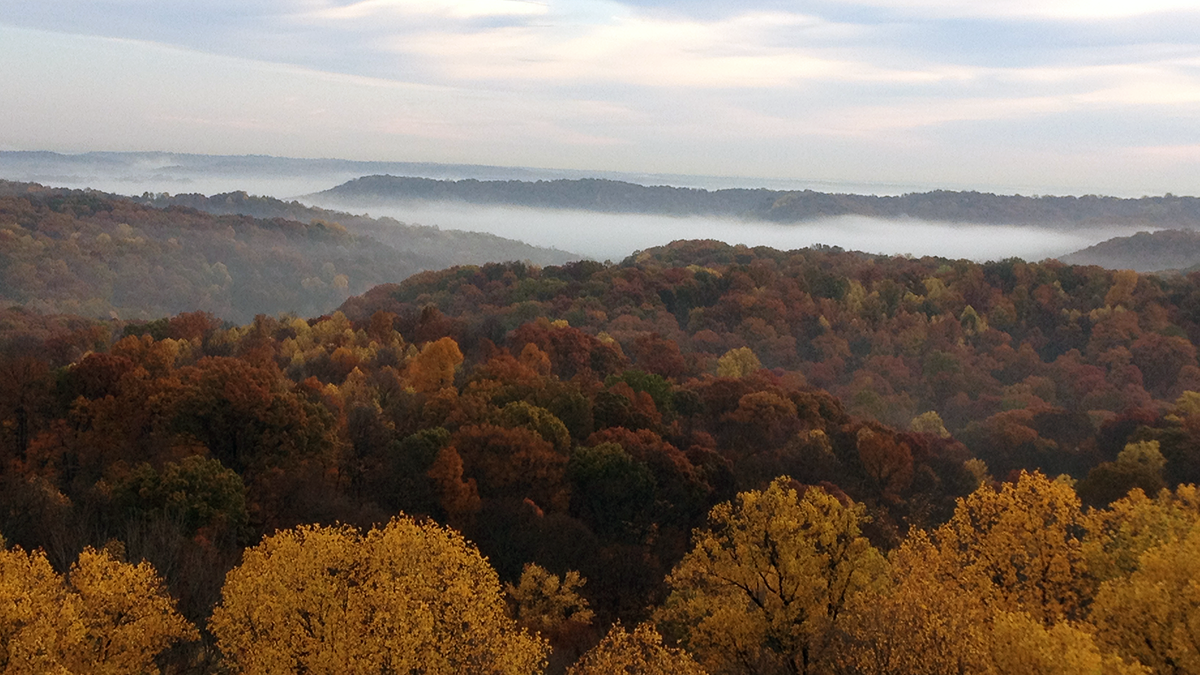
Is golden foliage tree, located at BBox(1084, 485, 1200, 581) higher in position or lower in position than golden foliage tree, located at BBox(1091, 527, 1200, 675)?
lower

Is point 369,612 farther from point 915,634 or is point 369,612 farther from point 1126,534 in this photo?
point 1126,534

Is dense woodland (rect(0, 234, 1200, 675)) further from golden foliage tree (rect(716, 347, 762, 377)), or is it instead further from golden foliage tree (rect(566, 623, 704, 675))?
golden foliage tree (rect(716, 347, 762, 377))

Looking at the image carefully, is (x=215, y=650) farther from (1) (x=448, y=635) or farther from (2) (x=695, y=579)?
(2) (x=695, y=579)

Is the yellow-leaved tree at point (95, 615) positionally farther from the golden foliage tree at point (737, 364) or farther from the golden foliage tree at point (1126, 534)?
the golden foliage tree at point (737, 364)

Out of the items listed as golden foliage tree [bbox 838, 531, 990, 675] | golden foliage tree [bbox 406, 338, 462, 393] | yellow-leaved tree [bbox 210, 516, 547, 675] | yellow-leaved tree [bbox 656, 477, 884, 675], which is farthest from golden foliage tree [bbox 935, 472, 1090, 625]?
golden foliage tree [bbox 406, 338, 462, 393]

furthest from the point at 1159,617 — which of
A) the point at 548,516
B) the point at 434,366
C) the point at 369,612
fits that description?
the point at 434,366

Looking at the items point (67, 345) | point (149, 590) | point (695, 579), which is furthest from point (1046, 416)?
point (67, 345)
